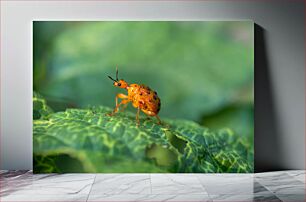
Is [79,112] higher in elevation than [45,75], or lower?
lower

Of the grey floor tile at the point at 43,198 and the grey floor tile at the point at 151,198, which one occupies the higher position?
the grey floor tile at the point at 43,198

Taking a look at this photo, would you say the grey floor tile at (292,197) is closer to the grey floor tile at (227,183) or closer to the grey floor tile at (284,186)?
the grey floor tile at (284,186)

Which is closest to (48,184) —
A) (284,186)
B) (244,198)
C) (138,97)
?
(138,97)

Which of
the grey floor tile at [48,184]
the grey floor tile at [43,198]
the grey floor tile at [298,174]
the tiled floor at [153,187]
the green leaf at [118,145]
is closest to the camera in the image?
the grey floor tile at [43,198]

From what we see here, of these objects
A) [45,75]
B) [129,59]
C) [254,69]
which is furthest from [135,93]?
[254,69]

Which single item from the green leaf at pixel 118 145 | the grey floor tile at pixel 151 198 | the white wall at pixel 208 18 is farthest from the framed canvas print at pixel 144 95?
the grey floor tile at pixel 151 198

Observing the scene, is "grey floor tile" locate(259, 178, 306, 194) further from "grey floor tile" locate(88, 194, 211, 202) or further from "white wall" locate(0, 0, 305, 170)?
"grey floor tile" locate(88, 194, 211, 202)

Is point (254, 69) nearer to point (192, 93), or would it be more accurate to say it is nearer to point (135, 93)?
point (192, 93)
